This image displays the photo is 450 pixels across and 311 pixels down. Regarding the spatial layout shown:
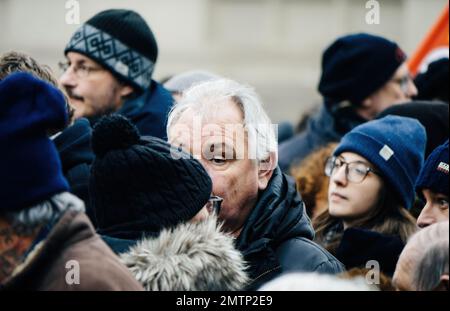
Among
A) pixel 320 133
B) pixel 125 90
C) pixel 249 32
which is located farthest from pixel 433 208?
pixel 249 32

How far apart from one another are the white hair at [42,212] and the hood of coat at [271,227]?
0.99 m

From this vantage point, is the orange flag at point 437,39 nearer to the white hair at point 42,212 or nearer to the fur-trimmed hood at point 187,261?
the fur-trimmed hood at point 187,261

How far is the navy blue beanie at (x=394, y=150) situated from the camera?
490 cm

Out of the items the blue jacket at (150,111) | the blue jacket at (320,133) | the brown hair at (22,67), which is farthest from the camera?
the blue jacket at (320,133)

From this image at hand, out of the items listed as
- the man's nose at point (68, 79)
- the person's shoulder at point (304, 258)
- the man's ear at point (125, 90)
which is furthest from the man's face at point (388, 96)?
the person's shoulder at point (304, 258)

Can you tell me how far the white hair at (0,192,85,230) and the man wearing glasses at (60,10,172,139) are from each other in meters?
2.52

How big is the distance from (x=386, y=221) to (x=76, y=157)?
4.55 ft

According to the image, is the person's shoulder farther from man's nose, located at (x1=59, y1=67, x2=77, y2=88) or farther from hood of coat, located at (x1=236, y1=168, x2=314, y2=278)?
man's nose, located at (x1=59, y1=67, x2=77, y2=88)

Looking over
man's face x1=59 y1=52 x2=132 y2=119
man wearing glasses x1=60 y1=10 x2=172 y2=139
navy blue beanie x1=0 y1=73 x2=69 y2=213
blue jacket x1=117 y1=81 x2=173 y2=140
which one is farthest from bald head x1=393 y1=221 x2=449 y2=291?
man's face x1=59 y1=52 x2=132 y2=119

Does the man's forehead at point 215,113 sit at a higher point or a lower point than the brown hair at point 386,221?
higher

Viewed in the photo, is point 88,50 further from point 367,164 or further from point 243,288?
point 243,288

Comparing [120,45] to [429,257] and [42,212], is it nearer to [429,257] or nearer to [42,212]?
[42,212]

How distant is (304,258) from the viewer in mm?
3971

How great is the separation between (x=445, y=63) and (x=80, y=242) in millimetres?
3986
